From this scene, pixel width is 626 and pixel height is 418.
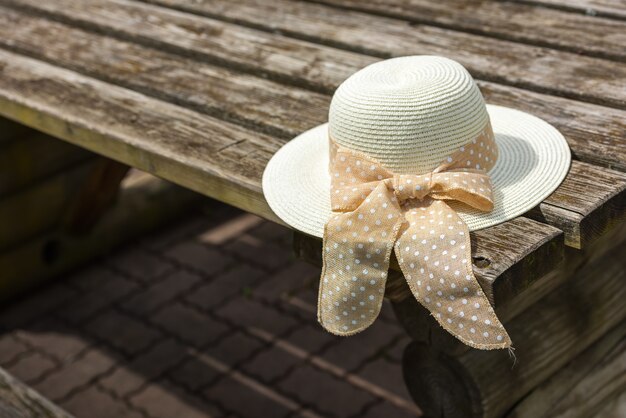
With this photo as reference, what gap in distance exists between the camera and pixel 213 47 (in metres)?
3.24

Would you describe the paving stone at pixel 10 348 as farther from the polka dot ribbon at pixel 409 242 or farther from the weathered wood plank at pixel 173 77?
the polka dot ribbon at pixel 409 242

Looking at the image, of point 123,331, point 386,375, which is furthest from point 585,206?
point 123,331

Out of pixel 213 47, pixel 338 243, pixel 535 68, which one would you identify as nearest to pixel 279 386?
pixel 213 47

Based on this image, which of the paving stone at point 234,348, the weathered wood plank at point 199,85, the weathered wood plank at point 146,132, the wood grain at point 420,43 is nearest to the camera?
the weathered wood plank at point 199,85

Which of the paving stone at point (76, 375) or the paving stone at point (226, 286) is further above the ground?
the paving stone at point (226, 286)

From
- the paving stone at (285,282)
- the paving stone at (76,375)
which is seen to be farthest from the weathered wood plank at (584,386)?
the paving stone at (76,375)

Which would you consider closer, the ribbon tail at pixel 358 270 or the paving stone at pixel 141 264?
the ribbon tail at pixel 358 270

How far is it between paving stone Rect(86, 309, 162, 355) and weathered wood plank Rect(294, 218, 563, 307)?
252 cm

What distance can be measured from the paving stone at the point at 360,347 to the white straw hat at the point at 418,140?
6.30ft

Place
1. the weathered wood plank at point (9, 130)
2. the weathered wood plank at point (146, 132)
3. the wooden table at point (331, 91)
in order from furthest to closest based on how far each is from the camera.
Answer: the weathered wood plank at point (9, 130)
the weathered wood plank at point (146, 132)
the wooden table at point (331, 91)

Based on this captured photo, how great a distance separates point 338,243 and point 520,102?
2.85ft

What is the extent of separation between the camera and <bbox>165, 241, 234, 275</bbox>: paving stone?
191 inches

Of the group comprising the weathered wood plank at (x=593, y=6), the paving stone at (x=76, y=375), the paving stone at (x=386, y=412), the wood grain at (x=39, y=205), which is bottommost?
the paving stone at (x=76, y=375)

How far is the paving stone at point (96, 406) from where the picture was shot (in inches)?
153
